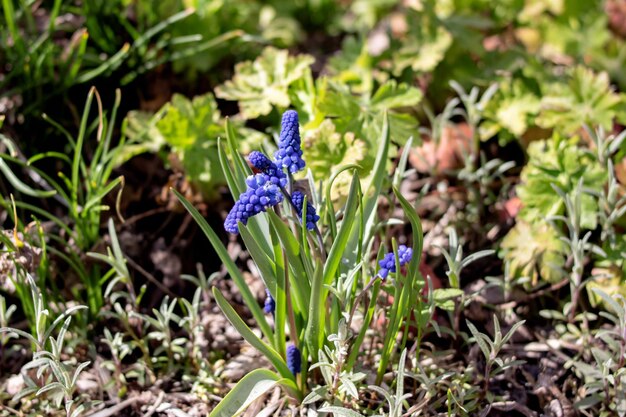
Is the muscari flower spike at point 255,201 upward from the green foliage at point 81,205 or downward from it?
upward

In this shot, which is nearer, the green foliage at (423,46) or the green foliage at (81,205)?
the green foliage at (81,205)

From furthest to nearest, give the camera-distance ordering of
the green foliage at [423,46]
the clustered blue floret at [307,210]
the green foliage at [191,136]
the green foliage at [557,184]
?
the green foliage at [423,46]
the green foliage at [191,136]
the green foliage at [557,184]
the clustered blue floret at [307,210]

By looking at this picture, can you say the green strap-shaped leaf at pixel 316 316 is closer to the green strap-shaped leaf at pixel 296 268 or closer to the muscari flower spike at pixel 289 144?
the green strap-shaped leaf at pixel 296 268

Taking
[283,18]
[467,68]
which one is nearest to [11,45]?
[283,18]

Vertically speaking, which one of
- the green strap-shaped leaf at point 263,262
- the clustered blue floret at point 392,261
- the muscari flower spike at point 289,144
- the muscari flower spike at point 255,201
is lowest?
the clustered blue floret at point 392,261

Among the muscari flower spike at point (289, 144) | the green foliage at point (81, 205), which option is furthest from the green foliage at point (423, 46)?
the muscari flower spike at point (289, 144)

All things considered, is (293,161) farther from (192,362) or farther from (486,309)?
(486,309)

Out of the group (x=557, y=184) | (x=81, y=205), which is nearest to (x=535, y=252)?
(x=557, y=184)

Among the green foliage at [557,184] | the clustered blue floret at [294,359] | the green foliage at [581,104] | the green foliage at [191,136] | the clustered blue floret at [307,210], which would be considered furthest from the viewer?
the green foliage at [581,104]

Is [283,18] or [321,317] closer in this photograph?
[321,317]
